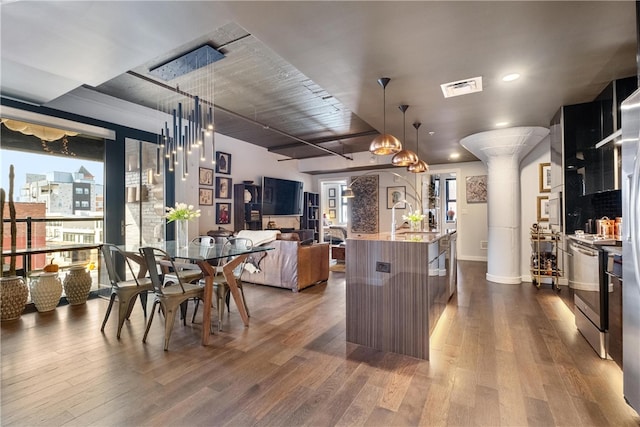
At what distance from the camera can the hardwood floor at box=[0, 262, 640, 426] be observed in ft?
5.81

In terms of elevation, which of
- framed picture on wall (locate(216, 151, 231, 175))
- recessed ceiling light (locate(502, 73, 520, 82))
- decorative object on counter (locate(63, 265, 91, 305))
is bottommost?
decorative object on counter (locate(63, 265, 91, 305))

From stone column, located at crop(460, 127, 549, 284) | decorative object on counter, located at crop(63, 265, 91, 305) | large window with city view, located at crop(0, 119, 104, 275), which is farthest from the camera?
stone column, located at crop(460, 127, 549, 284)

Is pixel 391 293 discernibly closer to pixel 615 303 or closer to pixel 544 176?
pixel 615 303

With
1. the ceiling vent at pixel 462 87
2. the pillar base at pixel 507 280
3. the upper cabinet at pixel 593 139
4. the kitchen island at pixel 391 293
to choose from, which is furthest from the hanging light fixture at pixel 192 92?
the pillar base at pixel 507 280

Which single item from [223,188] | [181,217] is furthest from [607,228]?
[223,188]

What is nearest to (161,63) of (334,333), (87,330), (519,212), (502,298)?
(87,330)

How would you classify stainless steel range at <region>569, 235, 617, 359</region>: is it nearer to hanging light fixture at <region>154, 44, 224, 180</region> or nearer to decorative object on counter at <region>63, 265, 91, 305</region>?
hanging light fixture at <region>154, 44, 224, 180</region>

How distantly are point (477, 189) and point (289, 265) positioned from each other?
557 cm

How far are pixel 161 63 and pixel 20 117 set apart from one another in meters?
1.88

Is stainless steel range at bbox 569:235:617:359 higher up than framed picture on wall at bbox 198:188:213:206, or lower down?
lower down

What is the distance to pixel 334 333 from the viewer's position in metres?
2.99

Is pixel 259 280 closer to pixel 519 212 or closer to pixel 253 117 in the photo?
pixel 253 117

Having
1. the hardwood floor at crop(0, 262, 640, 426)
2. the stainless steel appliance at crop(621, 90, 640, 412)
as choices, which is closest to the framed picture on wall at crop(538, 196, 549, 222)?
the hardwood floor at crop(0, 262, 640, 426)

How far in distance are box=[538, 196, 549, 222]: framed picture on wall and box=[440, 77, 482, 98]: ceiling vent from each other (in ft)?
10.2
